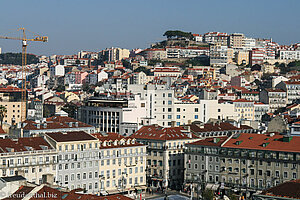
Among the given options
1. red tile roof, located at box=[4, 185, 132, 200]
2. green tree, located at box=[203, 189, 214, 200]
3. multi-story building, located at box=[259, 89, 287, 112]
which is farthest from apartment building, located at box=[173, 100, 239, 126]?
red tile roof, located at box=[4, 185, 132, 200]

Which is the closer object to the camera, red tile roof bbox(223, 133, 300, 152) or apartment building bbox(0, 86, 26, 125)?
red tile roof bbox(223, 133, 300, 152)

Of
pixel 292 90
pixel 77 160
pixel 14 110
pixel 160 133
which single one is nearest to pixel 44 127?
pixel 77 160

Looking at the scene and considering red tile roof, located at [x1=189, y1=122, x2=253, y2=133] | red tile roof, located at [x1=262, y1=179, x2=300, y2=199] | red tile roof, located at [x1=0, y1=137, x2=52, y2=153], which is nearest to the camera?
red tile roof, located at [x1=262, y1=179, x2=300, y2=199]

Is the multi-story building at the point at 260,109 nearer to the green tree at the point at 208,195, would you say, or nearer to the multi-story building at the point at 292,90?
the multi-story building at the point at 292,90

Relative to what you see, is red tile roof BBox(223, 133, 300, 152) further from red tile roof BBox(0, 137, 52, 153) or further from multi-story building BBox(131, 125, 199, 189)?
red tile roof BBox(0, 137, 52, 153)

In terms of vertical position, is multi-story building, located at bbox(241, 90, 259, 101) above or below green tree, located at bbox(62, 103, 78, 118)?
above
